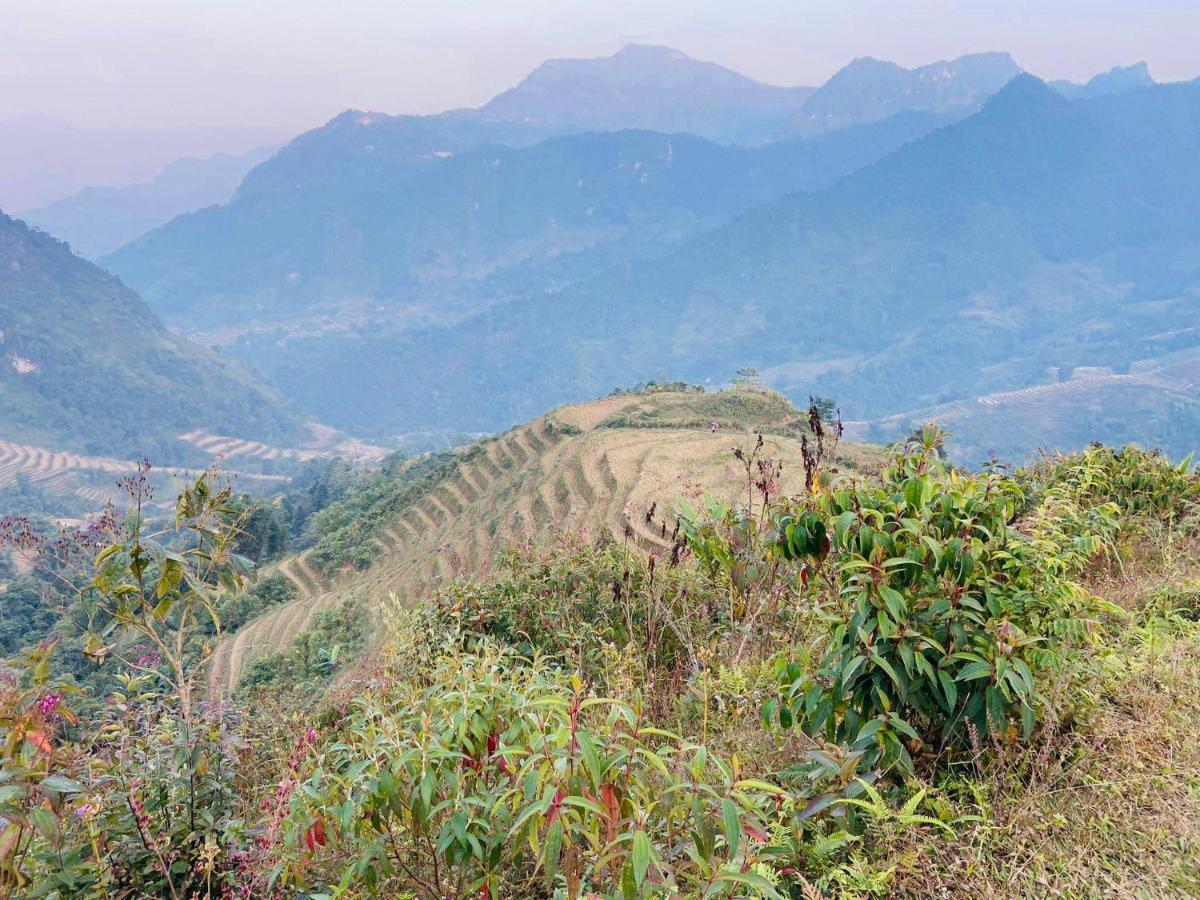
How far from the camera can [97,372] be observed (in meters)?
120

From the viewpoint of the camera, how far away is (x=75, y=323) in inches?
5143

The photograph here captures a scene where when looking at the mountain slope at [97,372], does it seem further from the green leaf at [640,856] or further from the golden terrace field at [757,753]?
the green leaf at [640,856]

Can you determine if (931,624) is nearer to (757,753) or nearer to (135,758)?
(757,753)

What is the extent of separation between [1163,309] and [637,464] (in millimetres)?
182848

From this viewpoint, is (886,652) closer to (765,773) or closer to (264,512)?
(765,773)

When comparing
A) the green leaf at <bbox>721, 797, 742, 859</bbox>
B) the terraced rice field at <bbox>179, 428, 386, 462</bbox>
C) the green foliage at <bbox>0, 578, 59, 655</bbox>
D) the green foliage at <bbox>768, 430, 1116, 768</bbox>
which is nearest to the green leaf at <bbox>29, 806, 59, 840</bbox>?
the green leaf at <bbox>721, 797, 742, 859</bbox>

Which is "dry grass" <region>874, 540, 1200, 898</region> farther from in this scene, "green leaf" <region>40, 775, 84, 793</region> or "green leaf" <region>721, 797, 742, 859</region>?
"green leaf" <region>40, 775, 84, 793</region>

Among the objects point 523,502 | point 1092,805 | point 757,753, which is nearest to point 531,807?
point 757,753

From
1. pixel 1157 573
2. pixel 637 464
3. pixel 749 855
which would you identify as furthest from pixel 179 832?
pixel 637 464

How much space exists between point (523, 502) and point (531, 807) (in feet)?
73.2

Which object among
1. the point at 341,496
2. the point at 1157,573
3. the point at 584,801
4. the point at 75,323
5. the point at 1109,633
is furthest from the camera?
the point at 75,323

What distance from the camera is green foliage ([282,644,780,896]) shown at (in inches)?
73.3

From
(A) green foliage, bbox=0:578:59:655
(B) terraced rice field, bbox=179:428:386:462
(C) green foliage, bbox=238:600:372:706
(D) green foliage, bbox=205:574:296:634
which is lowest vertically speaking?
(B) terraced rice field, bbox=179:428:386:462

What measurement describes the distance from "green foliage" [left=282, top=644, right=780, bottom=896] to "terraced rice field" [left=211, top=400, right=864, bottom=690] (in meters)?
12.9
